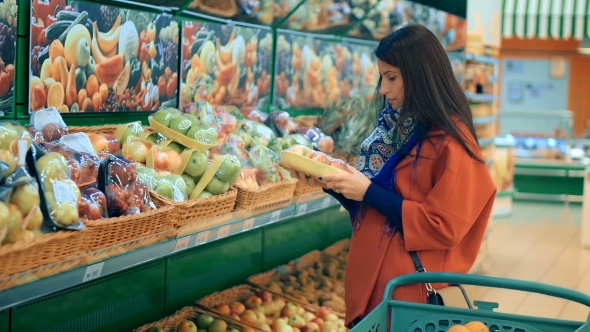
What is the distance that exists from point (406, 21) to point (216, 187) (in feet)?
9.52

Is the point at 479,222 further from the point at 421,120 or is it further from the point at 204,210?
the point at 204,210

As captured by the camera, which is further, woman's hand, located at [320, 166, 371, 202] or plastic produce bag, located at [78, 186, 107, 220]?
woman's hand, located at [320, 166, 371, 202]

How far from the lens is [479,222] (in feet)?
8.46

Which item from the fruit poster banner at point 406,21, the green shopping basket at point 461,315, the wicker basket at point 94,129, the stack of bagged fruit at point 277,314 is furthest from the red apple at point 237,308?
the fruit poster banner at point 406,21

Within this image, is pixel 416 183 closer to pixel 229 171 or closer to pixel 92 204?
pixel 229 171

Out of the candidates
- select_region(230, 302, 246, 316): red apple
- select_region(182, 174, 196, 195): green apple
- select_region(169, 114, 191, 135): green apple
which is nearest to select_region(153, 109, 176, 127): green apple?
select_region(169, 114, 191, 135): green apple

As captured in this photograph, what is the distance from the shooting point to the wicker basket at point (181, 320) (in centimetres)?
339

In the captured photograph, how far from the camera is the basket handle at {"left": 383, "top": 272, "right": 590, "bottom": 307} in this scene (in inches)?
82.6

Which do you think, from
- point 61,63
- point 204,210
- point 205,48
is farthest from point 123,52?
Result: point 204,210

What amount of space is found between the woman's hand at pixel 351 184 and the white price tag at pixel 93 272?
81cm

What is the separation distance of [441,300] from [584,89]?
16.7m

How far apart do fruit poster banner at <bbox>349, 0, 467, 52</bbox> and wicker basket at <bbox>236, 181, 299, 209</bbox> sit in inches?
83.3

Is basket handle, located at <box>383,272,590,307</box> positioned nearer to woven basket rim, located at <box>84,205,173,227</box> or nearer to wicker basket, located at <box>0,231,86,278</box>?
woven basket rim, located at <box>84,205,173,227</box>

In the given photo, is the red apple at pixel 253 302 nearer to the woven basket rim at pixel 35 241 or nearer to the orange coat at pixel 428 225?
the orange coat at pixel 428 225
